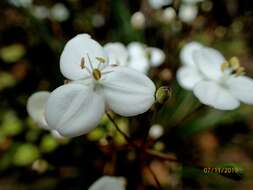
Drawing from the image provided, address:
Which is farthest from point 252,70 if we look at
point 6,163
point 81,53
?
point 81,53

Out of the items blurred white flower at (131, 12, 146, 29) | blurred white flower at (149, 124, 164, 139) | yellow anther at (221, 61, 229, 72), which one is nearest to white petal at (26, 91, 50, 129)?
yellow anther at (221, 61, 229, 72)

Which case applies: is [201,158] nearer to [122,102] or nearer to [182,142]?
[182,142]

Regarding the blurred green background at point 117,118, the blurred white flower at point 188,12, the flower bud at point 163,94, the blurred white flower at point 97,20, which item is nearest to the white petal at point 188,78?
the blurred green background at point 117,118

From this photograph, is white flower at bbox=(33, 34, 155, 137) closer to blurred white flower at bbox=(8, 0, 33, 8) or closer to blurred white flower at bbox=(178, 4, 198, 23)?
blurred white flower at bbox=(8, 0, 33, 8)

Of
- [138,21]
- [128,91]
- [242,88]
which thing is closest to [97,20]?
[138,21]

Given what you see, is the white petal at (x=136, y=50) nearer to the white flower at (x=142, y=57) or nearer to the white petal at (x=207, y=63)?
the white flower at (x=142, y=57)

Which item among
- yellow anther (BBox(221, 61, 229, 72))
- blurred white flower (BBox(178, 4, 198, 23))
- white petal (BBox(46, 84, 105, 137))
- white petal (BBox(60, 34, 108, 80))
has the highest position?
white petal (BBox(60, 34, 108, 80))
